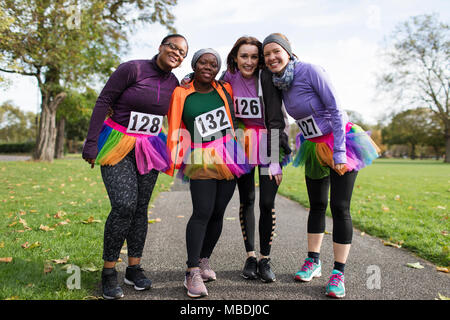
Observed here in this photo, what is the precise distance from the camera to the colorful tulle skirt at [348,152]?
296 centimetres

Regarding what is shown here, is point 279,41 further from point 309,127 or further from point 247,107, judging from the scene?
point 309,127

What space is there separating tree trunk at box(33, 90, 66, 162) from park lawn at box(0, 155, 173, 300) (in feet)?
40.9

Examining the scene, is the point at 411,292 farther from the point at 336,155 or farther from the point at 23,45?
the point at 23,45

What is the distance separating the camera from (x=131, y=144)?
2.81 metres

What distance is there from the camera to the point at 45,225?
4816 millimetres

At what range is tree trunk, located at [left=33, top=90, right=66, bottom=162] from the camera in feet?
62.3

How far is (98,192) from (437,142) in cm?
6735

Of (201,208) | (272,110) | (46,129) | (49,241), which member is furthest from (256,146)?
(46,129)

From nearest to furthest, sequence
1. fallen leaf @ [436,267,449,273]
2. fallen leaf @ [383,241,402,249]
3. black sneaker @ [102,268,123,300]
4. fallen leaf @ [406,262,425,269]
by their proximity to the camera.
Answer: black sneaker @ [102,268,123,300], fallen leaf @ [436,267,449,273], fallen leaf @ [406,262,425,269], fallen leaf @ [383,241,402,249]

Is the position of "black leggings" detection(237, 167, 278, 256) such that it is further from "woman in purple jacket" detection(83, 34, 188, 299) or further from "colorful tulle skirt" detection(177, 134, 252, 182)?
"woman in purple jacket" detection(83, 34, 188, 299)

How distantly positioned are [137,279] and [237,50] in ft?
7.37

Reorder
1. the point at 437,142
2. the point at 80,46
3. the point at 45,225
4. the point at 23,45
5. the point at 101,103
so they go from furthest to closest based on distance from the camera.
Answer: the point at 437,142 < the point at 80,46 < the point at 23,45 < the point at 45,225 < the point at 101,103

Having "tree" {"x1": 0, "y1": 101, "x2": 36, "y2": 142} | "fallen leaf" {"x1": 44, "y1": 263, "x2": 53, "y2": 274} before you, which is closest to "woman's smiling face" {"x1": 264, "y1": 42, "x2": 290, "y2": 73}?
"fallen leaf" {"x1": 44, "y1": 263, "x2": 53, "y2": 274}
